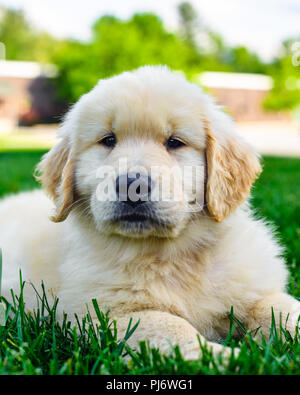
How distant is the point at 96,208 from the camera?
2268mm

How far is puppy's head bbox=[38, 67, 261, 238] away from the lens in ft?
7.04

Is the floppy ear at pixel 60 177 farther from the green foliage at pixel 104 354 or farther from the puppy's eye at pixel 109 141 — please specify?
the green foliage at pixel 104 354

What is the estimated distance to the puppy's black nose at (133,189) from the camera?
6.77ft

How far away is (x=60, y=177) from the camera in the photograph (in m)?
2.68

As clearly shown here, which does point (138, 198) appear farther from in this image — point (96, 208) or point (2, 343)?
point (2, 343)

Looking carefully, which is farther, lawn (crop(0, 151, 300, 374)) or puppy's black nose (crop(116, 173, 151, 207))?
puppy's black nose (crop(116, 173, 151, 207))

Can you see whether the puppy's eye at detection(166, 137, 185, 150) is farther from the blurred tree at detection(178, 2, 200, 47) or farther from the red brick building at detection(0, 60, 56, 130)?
the blurred tree at detection(178, 2, 200, 47)

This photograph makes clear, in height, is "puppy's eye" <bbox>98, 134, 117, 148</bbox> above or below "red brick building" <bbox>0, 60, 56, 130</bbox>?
below

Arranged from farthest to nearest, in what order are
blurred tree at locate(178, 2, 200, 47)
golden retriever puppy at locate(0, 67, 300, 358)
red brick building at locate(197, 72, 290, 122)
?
blurred tree at locate(178, 2, 200, 47)
red brick building at locate(197, 72, 290, 122)
golden retriever puppy at locate(0, 67, 300, 358)

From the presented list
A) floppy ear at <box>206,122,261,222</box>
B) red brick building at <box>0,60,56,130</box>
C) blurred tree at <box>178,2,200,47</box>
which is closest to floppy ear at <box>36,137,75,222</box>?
floppy ear at <box>206,122,261,222</box>

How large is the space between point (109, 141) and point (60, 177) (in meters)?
0.41

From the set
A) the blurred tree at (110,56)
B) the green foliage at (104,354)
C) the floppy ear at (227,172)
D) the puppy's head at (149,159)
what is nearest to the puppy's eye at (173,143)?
the puppy's head at (149,159)

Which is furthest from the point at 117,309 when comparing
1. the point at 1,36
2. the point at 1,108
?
the point at 1,36

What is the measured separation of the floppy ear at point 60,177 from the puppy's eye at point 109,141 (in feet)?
0.70
